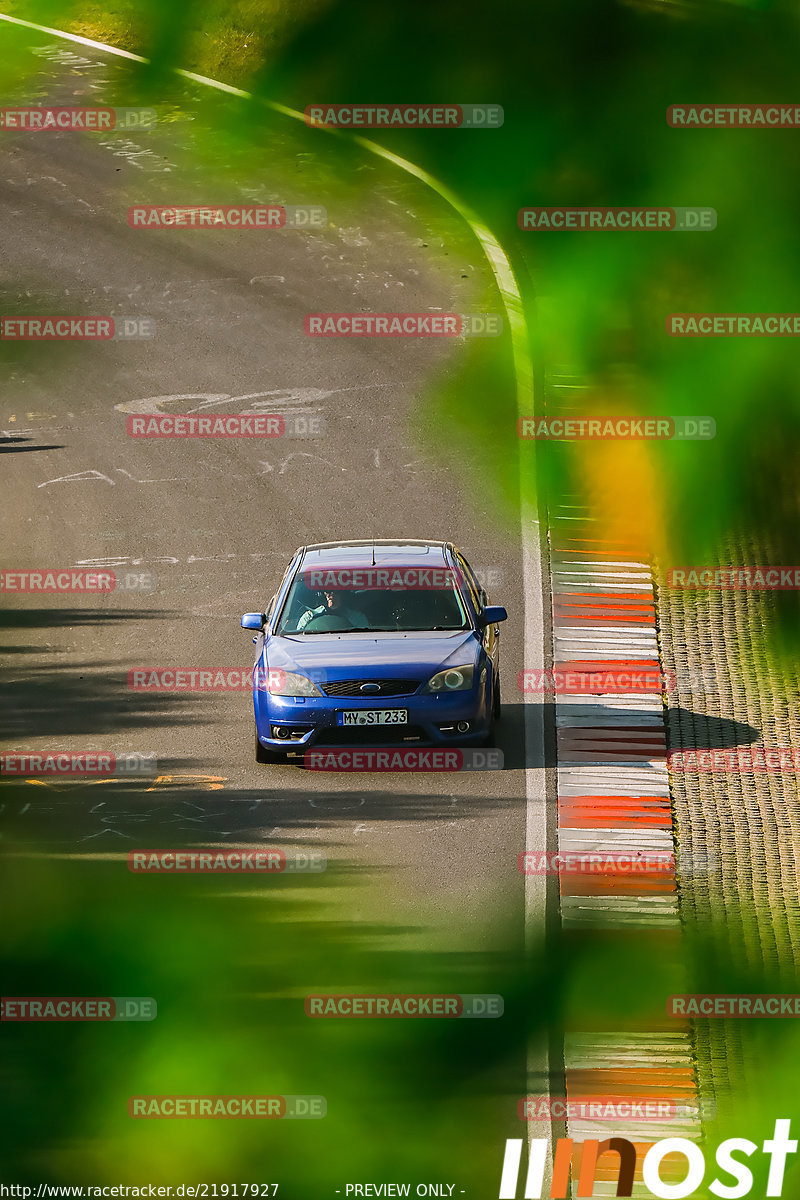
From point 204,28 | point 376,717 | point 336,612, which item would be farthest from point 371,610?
point 204,28

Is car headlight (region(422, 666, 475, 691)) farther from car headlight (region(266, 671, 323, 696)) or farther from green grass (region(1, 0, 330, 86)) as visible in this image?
green grass (region(1, 0, 330, 86))

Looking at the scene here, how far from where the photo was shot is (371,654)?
13727mm

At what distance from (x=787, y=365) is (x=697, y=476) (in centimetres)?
428

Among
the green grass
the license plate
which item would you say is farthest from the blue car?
the green grass

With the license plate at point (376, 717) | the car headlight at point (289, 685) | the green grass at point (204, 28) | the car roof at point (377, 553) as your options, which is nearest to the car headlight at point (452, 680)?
the license plate at point (376, 717)

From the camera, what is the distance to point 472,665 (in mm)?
13664

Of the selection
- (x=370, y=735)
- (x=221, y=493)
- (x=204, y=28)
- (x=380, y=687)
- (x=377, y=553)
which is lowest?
(x=370, y=735)

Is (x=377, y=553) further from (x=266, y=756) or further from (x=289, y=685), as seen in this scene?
(x=266, y=756)

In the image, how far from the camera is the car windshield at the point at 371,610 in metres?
14.3

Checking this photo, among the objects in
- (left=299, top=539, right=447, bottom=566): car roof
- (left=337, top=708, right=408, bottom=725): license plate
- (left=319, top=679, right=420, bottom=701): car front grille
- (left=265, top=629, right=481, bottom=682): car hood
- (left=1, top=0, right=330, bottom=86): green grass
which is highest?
(left=1, top=0, right=330, bottom=86): green grass

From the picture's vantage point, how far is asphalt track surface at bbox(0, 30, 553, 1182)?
1259 cm

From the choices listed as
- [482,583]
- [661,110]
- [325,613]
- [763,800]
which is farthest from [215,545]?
[661,110]

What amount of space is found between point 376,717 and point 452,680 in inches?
28.1

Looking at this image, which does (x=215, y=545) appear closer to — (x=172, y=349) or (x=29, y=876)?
(x=172, y=349)
